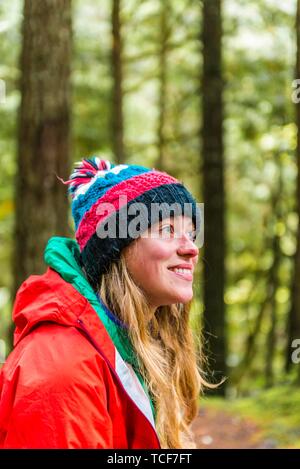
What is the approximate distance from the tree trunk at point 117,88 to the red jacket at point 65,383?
1001cm

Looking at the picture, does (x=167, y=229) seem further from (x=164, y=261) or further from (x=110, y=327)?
(x=110, y=327)

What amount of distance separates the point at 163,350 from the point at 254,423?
18.2 feet

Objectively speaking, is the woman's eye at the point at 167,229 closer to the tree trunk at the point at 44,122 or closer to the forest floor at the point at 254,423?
the tree trunk at the point at 44,122

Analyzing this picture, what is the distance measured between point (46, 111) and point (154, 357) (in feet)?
12.5

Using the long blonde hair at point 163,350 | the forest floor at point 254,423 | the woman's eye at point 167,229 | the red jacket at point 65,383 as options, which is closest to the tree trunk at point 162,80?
the forest floor at point 254,423

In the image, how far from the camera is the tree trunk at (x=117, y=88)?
12.9 m

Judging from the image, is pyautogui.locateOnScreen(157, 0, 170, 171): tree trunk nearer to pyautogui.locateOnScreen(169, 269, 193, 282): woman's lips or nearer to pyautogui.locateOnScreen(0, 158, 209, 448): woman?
pyautogui.locateOnScreen(0, 158, 209, 448): woman

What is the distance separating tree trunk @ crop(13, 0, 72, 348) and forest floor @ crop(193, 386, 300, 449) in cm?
306

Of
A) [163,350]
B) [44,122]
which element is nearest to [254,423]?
[44,122]

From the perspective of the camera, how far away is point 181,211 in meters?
3.04

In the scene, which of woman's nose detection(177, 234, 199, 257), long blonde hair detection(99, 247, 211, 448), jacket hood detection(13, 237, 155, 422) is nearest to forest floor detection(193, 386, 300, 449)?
long blonde hair detection(99, 247, 211, 448)

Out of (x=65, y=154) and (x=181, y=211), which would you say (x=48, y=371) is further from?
(x=65, y=154)

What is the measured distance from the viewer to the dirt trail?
7484 millimetres
